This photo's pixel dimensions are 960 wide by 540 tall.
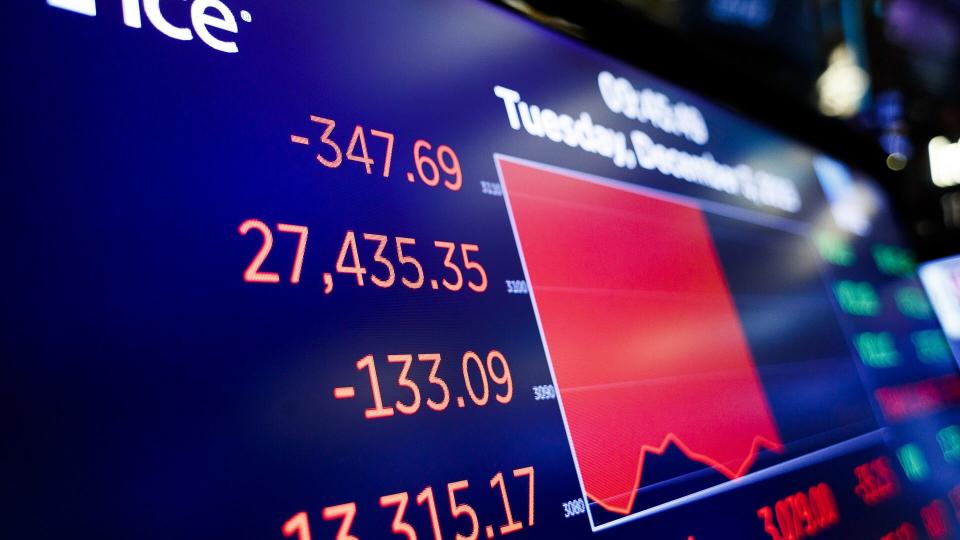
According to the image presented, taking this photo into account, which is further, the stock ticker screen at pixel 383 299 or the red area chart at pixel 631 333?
the red area chart at pixel 631 333

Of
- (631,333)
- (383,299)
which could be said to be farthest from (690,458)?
(383,299)

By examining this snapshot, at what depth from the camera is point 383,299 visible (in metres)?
1.05

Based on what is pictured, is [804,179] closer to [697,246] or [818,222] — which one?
[818,222]

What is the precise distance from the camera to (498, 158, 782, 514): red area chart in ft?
4.12

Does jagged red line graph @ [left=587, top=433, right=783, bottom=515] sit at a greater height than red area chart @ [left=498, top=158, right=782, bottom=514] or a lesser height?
lesser

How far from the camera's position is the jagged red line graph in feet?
3.96

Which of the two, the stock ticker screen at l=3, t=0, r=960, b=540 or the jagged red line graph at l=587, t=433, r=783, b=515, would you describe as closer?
the stock ticker screen at l=3, t=0, r=960, b=540

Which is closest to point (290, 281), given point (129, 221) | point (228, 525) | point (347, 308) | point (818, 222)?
point (347, 308)

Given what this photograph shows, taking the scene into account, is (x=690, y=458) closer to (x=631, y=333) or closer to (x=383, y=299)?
(x=631, y=333)

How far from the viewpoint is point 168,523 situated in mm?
767

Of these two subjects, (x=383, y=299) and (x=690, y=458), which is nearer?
(x=383, y=299)

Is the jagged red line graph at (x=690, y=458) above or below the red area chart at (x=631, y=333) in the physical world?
below

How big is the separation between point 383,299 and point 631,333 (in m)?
0.57

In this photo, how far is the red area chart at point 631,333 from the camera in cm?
126
